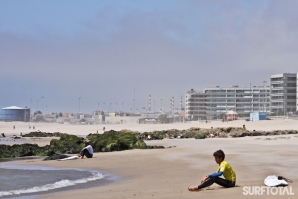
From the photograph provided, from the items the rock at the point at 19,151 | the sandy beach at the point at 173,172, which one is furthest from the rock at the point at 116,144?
the sandy beach at the point at 173,172

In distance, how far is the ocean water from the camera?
15.3 meters

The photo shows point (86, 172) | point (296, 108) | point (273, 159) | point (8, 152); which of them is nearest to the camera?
point (86, 172)

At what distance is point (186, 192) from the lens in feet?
41.7

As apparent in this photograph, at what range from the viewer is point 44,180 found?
17797 millimetres

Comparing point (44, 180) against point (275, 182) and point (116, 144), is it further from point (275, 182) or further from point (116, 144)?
point (116, 144)

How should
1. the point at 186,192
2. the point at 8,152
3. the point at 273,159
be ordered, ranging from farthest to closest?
the point at 8,152
the point at 273,159
the point at 186,192

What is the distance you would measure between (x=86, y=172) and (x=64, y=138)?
2240cm

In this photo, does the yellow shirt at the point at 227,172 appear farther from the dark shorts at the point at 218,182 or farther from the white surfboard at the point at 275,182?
the white surfboard at the point at 275,182

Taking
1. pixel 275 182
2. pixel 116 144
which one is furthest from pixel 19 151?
pixel 275 182

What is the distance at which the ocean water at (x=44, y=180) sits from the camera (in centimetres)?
1530

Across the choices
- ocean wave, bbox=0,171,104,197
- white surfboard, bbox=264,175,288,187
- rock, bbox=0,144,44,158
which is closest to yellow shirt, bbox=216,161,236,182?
white surfboard, bbox=264,175,288,187

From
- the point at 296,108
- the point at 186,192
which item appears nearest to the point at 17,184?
the point at 186,192

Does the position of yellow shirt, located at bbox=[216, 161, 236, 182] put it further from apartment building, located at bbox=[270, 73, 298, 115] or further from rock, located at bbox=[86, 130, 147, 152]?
apartment building, located at bbox=[270, 73, 298, 115]

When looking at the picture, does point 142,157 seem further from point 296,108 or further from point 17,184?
point 296,108
